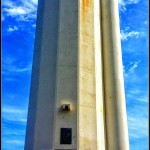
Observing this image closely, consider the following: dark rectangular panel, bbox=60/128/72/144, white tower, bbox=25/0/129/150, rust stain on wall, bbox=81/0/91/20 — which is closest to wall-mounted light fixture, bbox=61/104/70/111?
white tower, bbox=25/0/129/150

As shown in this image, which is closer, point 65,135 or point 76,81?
point 65,135

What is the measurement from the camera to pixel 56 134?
14.9 metres

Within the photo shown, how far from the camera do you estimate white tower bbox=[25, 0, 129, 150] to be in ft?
50.9

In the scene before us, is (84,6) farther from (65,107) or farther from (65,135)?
(65,135)

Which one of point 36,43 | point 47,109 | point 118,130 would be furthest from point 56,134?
point 36,43

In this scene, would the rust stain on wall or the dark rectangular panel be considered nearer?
the dark rectangular panel

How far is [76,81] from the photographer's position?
52.7 feet

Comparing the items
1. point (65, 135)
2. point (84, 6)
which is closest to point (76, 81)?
point (65, 135)

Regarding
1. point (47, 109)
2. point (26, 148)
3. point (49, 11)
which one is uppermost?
point (49, 11)

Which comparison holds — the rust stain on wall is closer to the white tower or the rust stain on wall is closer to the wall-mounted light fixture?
the white tower

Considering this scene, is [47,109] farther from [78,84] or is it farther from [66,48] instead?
[66,48]

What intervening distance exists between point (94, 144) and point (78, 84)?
315 centimetres

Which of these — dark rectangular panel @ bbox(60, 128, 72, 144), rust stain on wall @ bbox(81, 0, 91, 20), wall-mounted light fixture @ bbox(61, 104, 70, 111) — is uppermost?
rust stain on wall @ bbox(81, 0, 91, 20)

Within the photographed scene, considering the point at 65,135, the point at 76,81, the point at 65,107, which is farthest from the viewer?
the point at 76,81
